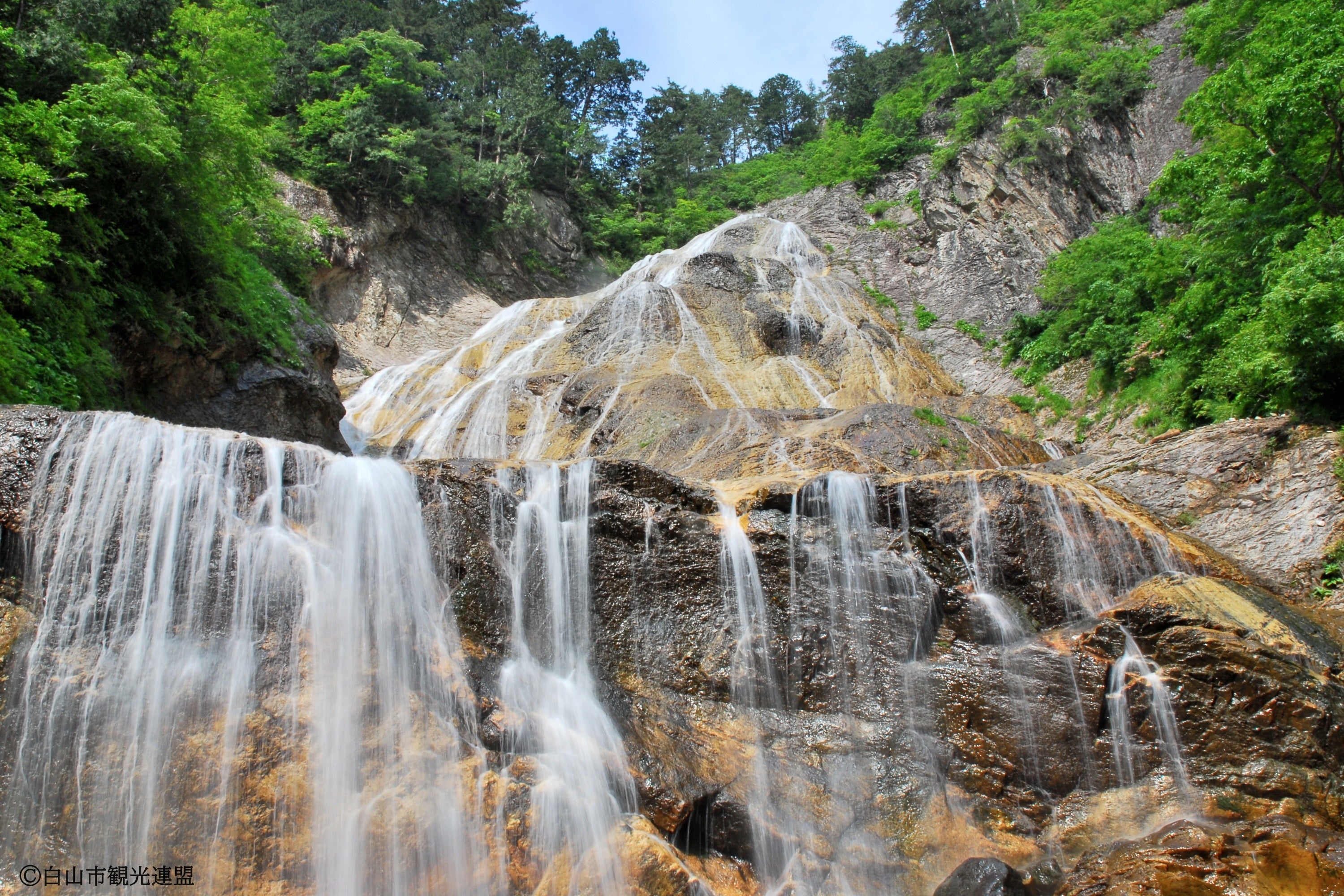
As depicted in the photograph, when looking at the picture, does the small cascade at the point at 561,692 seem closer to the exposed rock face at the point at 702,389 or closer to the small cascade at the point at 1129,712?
the exposed rock face at the point at 702,389

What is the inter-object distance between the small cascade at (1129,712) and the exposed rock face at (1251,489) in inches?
135

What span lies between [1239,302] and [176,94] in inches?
736

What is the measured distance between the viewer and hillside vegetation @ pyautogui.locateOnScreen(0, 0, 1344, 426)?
30.9 ft

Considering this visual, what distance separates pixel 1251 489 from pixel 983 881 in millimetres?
7963

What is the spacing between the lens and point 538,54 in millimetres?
42375

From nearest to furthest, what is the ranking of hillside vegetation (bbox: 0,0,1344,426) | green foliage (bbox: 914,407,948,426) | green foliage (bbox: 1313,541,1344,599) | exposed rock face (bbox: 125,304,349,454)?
green foliage (bbox: 1313,541,1344,599) → hillside vegetation (bbox: 0,0,1344,426) → exposed rock face (bbox: 125,304,349,454) → green foliage (bbox: 914,407,948,426)

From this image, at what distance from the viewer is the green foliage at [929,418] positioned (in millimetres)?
13645

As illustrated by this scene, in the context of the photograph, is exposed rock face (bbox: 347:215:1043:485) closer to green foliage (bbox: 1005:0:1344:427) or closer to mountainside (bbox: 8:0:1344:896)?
mountainside (bbox: 8:0:1344:896)

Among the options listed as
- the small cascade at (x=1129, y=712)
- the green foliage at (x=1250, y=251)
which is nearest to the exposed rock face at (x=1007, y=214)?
the green foliage at (x=1250, y=251)

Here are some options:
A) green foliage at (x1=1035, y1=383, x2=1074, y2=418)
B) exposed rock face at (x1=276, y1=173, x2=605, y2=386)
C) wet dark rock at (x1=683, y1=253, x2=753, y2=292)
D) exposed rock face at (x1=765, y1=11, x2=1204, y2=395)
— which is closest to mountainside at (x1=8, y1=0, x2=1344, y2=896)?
green foliage at (x1=1035, y1=383, x2=1074, y2=418)

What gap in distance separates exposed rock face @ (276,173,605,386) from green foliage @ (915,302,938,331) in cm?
1575

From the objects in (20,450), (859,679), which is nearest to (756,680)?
(859,679)

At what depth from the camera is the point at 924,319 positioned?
2642cm

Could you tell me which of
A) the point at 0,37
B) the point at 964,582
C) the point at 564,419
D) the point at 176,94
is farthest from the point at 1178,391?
the point at 0,37
